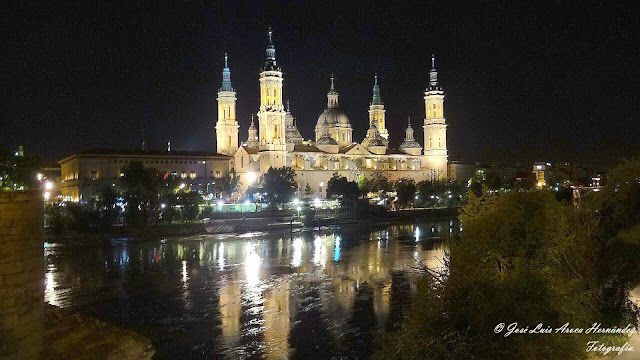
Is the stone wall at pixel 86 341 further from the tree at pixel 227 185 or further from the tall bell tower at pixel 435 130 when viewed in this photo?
the tall bell tower at pixel 435 130

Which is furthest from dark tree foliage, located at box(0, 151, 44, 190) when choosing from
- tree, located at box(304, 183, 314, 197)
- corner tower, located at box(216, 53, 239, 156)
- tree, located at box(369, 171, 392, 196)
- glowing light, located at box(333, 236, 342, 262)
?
tree, located at box(369, 171, 392, 196)

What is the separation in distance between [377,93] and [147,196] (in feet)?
131

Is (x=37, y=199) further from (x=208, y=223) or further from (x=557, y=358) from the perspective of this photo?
→ (x=208, y=223)

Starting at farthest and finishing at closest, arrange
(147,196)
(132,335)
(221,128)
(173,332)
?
(221,128)
(147,196)
(173,332)
(132,335)

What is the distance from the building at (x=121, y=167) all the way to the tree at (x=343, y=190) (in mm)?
9985

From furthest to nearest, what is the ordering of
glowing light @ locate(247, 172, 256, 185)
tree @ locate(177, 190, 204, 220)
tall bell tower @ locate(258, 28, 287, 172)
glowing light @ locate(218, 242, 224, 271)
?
glowing light @ locate(247, 172, 256, 185) < tall bell tower @ locate(258, 28, 287, 172) < tree @ locate(177, 190, 204, 220) < glowing light @ locate(218, 242, 224, 271)

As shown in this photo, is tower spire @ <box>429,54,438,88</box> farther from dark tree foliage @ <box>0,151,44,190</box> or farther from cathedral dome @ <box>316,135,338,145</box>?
dark tree foliage @ <box>0,151,44,190</box>

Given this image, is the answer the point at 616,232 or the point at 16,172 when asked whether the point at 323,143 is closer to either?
the point at 16,172

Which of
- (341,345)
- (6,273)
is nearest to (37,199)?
(6,273)

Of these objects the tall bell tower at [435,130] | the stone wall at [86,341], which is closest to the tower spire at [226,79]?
the tall bell tower at [435,130]

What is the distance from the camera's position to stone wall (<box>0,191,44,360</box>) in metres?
5.48

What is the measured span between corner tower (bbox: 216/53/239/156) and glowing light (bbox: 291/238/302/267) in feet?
80.0

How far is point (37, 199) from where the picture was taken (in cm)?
593

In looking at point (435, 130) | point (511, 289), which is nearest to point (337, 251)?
point (511, 289)
